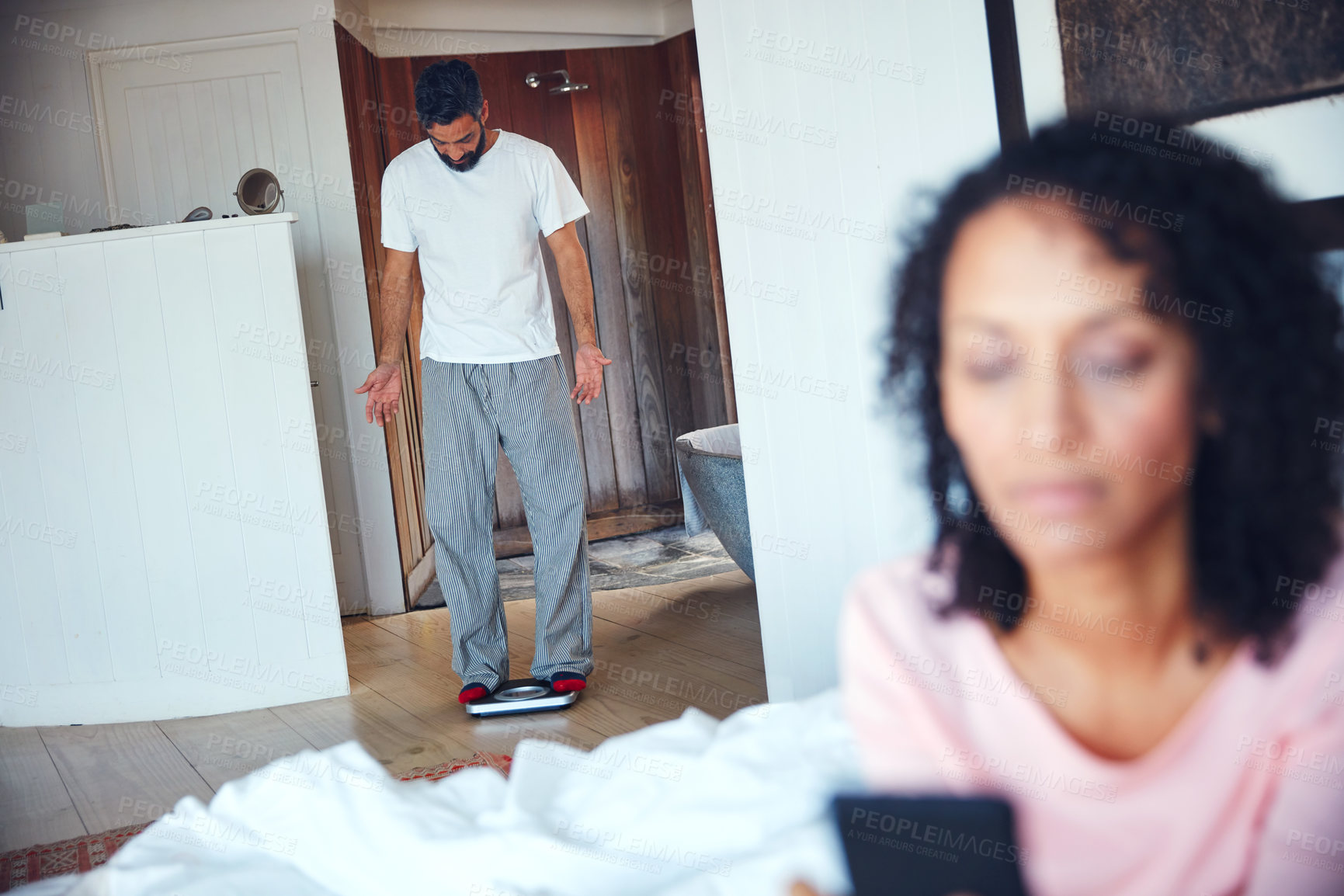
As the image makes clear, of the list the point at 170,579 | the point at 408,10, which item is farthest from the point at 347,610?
the point at 408,10

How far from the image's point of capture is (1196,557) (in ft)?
2.75

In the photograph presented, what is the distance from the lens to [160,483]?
8.20 ft

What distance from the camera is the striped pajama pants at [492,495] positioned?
2.29 meters

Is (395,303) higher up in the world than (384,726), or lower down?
higher up

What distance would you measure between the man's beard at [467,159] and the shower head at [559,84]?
1841mm

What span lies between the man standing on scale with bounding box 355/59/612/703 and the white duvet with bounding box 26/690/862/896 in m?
0.85

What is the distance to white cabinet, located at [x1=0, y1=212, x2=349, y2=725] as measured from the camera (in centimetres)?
246

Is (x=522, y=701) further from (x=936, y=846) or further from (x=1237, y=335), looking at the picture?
(x=1237, y=335)

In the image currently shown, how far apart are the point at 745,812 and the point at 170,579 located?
1.87m

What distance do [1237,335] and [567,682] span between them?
1.70 metres

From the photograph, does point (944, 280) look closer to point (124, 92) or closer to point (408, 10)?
point (124, 92)

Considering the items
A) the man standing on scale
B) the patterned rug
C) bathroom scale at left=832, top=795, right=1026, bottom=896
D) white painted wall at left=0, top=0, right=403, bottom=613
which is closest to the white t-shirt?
the man standing on scale

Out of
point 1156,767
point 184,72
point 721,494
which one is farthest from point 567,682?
point 184,72

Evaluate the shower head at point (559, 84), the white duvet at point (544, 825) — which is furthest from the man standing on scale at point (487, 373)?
the shower head at point (559, 84)
